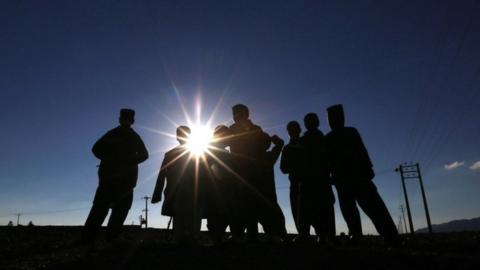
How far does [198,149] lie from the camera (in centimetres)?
651

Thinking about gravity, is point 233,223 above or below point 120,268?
above

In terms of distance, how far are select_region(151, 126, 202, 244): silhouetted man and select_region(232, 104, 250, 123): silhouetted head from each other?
0.96 m

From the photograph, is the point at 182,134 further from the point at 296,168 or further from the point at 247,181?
the point at 296,168

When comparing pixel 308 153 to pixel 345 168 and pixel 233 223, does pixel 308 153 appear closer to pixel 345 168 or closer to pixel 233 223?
pixel 345 168

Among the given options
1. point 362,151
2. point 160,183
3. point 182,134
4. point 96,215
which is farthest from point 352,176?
point 96,215

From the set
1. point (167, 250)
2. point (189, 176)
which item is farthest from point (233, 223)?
point (167, 250)

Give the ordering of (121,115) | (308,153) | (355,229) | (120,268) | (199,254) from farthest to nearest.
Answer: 1. (121,115)
2. (308,153)
3. (355,229)
4. (199,254)
5. (120,268)

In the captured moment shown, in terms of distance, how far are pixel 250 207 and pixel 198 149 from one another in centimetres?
138

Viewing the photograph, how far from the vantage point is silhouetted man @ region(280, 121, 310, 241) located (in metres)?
6.65

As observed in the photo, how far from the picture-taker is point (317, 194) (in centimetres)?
656

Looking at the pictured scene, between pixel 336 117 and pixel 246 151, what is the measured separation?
5.73ft

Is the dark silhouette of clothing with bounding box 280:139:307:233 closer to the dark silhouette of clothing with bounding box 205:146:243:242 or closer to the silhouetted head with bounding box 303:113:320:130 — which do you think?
the silhouetted head with bounding box 303:113:320:130

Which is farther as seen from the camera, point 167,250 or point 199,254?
point 167,250

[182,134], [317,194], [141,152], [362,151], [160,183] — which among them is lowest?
[317,194]
